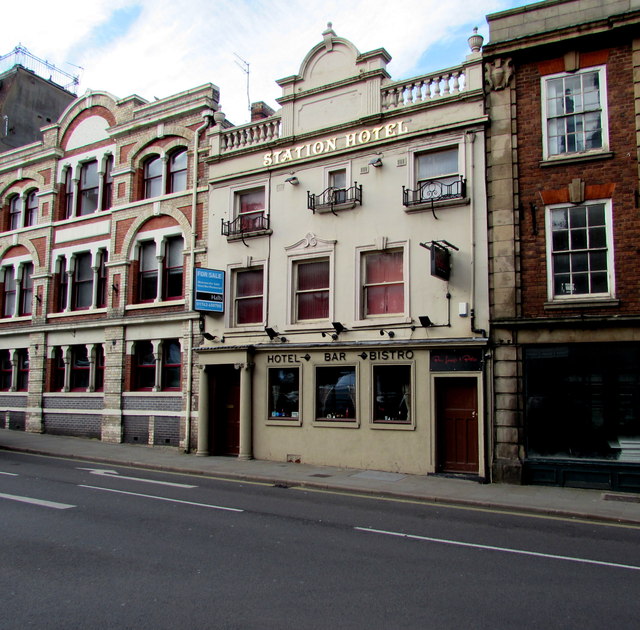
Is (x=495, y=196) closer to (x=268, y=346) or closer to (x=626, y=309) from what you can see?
(x=626, y=309)

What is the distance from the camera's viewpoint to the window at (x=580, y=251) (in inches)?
537

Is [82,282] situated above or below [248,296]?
above

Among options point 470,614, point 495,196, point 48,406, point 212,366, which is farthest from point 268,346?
point 470,614

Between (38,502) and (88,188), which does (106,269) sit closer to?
(88,188)

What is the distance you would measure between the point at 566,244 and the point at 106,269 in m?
16.1

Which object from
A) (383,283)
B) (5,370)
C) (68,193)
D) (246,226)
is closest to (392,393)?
(383,283)

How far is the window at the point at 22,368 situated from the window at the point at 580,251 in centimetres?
2051

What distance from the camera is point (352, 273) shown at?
1666 centimetres

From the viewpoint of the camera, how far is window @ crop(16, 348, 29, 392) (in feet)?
81.3

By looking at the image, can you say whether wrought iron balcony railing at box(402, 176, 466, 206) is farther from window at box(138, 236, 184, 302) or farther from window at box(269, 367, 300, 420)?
window at box(138, 236, 184, 302)

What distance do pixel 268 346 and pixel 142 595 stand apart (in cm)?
1164

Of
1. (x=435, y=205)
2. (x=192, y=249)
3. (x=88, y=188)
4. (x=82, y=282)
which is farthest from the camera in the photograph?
(x=88, y=188)

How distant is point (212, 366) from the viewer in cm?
1866

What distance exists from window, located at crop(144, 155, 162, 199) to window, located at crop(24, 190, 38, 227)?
6.49 m
